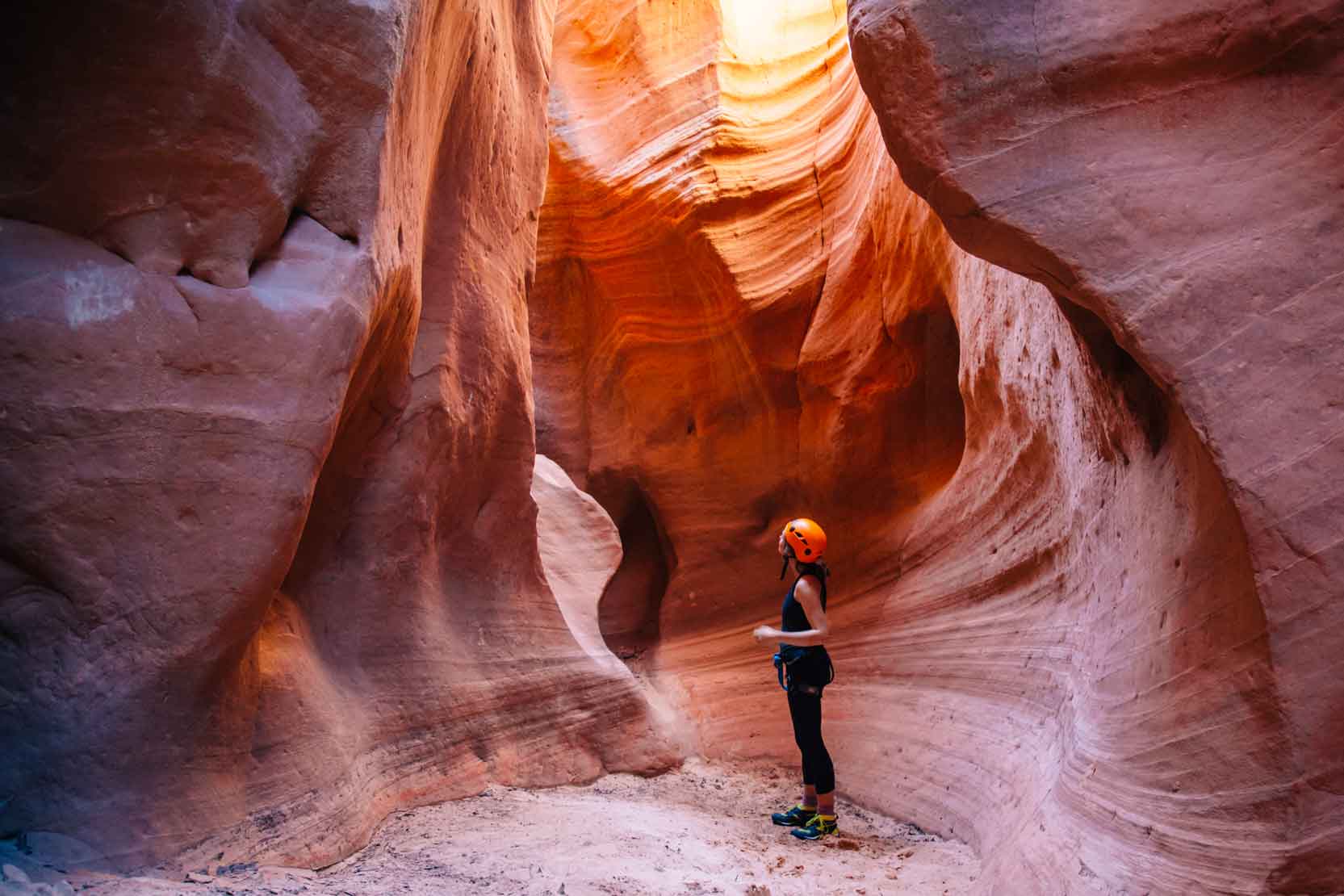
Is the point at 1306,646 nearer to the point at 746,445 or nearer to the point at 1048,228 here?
the point at 1048,228

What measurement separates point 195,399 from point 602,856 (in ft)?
7.18

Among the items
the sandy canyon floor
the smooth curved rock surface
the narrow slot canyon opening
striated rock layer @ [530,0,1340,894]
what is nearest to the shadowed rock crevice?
striated rock layer @ [530,0,1340,894]

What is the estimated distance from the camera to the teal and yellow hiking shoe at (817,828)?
5.07 meters

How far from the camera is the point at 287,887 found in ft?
9.81

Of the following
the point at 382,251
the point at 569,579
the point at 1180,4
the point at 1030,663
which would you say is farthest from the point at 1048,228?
the point at 569,579

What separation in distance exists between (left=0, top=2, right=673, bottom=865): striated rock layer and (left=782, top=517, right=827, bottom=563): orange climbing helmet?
2.14 meters

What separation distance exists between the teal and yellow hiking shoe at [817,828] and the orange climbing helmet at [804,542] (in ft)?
4.16

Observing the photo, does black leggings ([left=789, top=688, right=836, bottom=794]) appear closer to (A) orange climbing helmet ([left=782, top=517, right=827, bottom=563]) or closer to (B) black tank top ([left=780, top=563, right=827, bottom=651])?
(B) black tank top ([left=780, top=563, right=827, bottom=651])

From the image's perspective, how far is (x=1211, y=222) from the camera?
116 inches

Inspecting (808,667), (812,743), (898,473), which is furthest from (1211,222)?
(898,473)

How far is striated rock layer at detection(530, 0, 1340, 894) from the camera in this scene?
9.86 ft

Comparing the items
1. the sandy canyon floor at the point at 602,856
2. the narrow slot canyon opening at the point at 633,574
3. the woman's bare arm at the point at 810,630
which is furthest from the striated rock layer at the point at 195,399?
the narrow slot canyon opening at the point at 633,574

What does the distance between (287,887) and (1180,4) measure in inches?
144

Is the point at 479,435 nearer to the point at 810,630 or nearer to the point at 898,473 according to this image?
the point at 810,630
